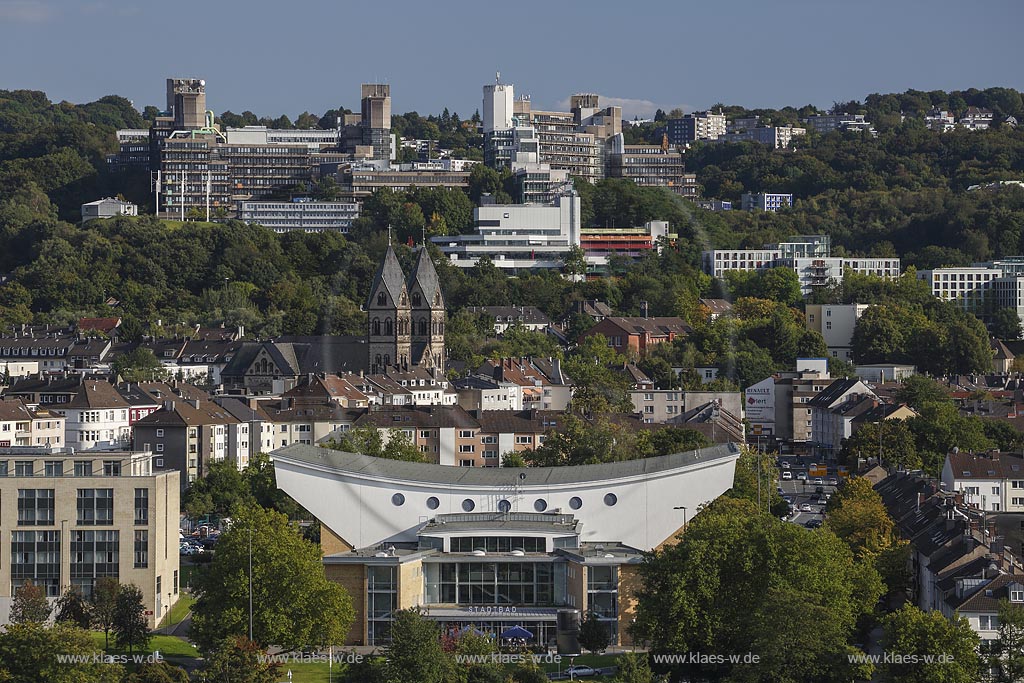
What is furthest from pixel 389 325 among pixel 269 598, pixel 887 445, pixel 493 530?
pixel 269 598

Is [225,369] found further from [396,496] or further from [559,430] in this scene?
[396,496]

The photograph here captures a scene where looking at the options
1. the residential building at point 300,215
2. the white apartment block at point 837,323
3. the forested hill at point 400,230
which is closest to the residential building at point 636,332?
the forested hill at point 400,230

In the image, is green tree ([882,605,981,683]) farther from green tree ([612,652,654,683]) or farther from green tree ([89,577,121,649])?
green tree ([89,577,121,649])

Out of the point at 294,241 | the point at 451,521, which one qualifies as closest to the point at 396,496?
the point at 451,521

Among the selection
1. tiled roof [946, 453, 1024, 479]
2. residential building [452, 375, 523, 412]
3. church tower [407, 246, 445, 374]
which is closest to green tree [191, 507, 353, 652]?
tiled roof [946, 453, 1024, 479]

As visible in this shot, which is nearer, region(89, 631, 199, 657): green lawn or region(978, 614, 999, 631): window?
region(978, 614, 999, 631): window

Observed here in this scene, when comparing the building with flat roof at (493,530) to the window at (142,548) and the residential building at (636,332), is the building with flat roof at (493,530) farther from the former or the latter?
the residential building at (636,332)
